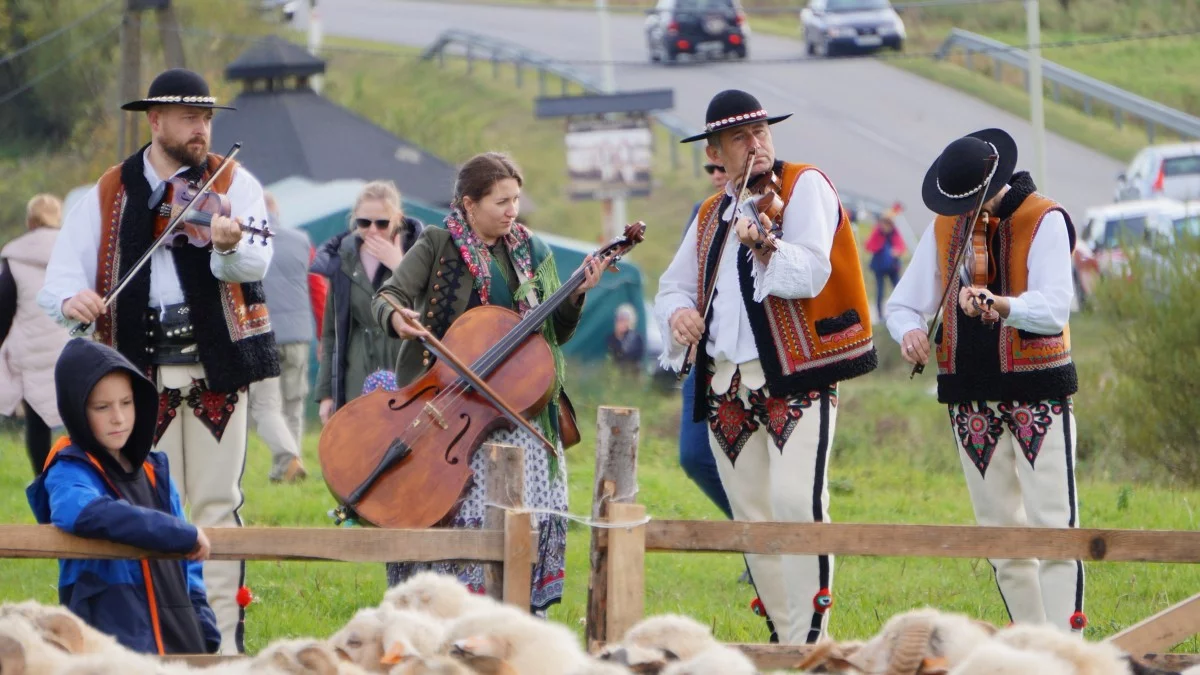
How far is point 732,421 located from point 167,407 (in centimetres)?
207

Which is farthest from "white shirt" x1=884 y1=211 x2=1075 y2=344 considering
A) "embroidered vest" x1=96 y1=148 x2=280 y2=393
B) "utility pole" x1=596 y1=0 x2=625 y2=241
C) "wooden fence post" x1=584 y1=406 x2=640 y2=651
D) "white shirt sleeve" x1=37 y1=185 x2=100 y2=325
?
"utility pole" x1=596 y1=0 x2=625 y2=241

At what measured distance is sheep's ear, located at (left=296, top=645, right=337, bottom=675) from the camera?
4.16m

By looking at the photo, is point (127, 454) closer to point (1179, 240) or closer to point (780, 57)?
point (1179, 240)

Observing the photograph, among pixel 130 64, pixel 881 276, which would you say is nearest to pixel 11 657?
pixel 130 64

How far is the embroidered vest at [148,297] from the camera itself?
250 inches

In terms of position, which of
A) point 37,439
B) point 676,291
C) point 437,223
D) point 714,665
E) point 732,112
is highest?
point 732,112

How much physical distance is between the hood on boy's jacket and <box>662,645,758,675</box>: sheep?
6.47 feet

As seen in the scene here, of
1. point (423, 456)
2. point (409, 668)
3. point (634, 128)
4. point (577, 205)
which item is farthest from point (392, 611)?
point (577, 205)

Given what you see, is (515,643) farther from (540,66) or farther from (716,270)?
(540,66)

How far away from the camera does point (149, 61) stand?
89.1ft

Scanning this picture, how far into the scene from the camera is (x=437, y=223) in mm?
16297

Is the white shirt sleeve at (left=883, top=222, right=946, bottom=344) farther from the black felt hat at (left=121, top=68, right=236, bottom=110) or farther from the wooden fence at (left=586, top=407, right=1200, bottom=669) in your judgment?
the black felt hat at (left=121, top=68, right=236, bottom=110)

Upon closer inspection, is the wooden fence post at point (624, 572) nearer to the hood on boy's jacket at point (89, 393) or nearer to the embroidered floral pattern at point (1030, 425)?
the hood on boy's jacket at point (89, 393)

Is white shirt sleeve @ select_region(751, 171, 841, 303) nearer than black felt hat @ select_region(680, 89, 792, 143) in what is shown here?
Yes
